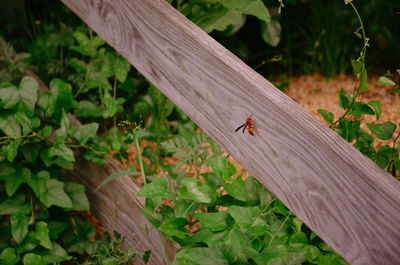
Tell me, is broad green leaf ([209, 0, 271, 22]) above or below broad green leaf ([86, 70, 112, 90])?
above

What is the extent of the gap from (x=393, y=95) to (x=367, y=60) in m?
0.38

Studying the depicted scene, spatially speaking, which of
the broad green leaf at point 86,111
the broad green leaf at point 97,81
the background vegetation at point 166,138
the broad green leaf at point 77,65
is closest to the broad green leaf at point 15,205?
the background vegetation at point 166,138

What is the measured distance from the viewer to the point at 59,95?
1602 millimetres

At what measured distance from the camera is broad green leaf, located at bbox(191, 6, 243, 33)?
153 cm

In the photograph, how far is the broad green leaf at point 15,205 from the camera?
1610 mm

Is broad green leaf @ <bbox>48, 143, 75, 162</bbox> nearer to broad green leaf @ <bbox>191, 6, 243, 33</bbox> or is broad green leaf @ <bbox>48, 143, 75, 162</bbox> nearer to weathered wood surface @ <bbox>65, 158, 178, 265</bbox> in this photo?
weathered wood surface @ <bbox>65, 158, 178, 265</bbox>

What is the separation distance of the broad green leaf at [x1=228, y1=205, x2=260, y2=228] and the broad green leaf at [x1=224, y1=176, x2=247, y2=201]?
0.23 ft

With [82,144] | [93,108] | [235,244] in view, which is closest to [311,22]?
[93,108]

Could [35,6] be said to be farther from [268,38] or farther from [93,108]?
[268,38]

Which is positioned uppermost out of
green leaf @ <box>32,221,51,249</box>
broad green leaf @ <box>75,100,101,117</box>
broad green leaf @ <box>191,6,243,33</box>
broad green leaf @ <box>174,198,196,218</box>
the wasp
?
broad green leaf @ <box>191,6,243,33</box>

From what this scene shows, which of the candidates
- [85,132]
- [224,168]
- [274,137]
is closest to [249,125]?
[274,137]

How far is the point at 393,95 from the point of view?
6.53 feet

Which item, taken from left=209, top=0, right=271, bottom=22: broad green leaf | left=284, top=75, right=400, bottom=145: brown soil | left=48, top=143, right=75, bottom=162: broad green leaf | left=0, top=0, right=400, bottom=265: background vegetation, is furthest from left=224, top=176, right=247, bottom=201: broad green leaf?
left=284, top=75, right=400, bottom=145: brown soil

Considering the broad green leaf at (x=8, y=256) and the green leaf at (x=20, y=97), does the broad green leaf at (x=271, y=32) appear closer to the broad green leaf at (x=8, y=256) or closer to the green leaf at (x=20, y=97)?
the green leaf at (x=20, y=97)
